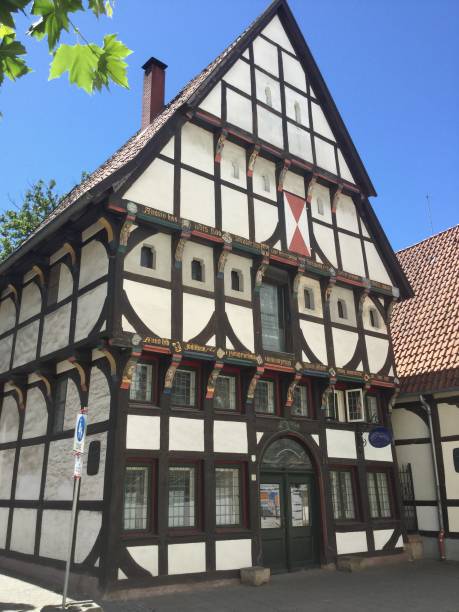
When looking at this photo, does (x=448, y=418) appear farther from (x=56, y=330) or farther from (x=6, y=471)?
(x=6, y=471)

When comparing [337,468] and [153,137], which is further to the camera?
[337,468]

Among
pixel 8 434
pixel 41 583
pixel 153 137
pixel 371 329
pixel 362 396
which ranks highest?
pixel 153 137

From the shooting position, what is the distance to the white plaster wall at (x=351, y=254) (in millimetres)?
17141

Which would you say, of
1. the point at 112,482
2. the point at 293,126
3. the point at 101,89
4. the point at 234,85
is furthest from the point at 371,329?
the point at 101,89

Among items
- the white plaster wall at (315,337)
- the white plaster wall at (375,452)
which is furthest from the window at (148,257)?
the white plaster wall at (375,452)

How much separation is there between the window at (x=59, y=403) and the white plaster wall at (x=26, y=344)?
132cm

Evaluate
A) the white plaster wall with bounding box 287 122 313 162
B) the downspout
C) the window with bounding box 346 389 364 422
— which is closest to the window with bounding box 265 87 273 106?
the white plaster wall with bounding box 287 122 313 162

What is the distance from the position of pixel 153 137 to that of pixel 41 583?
982 centimetres

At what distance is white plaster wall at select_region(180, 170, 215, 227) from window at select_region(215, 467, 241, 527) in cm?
583

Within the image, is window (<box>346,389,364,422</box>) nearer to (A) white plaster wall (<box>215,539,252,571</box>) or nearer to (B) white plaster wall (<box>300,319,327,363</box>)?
(B) white plaster wall (<box>300,319,327,363</box>)

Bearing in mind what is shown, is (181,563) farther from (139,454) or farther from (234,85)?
(234,85)

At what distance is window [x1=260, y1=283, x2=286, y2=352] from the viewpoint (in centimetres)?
1469

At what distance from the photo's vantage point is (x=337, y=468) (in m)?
15.5

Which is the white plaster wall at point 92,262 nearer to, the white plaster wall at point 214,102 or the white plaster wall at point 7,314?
the white plaster wall at point 7,314
